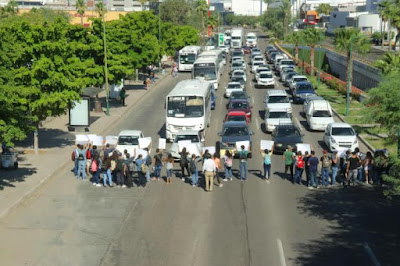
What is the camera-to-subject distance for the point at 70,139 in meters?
37.2

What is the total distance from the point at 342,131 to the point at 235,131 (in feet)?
19.1

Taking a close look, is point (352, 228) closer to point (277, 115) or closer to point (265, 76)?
point (277, 115)

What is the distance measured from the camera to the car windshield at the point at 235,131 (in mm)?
33375

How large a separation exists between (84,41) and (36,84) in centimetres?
1618

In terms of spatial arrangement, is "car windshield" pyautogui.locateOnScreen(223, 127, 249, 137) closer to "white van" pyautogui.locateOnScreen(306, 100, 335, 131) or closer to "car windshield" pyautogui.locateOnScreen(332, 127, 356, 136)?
"car windshield" pyautogui.locateOnScreen(332, 127, 356, 136)

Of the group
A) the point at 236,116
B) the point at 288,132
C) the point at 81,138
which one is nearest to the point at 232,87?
the point at 236,116

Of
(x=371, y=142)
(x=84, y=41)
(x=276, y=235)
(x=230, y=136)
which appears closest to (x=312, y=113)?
(x=371, y=142)

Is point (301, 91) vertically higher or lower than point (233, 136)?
higher

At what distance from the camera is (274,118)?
39.3 metres

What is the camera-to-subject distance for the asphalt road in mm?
18109

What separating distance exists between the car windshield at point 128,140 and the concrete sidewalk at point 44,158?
267 centimetres

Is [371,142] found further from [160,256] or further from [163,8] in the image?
[163,8]

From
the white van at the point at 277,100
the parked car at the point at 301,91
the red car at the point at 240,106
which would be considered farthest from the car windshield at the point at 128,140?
the parked car at the point at 301,91

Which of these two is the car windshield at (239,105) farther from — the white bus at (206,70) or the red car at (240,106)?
the white bus at (206,70)
